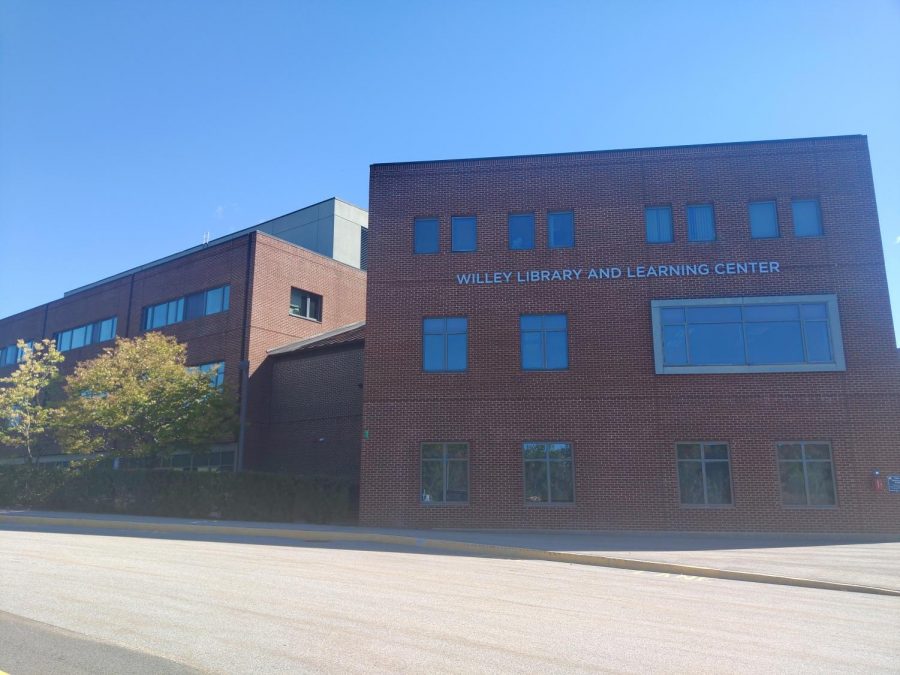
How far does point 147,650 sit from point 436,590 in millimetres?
5002

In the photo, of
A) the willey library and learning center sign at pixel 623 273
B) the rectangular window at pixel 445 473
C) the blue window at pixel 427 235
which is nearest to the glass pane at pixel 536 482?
the rectangular window at pixel 445 473

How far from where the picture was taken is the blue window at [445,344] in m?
23.2

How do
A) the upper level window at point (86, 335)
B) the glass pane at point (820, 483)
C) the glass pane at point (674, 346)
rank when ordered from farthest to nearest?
1. the upper level window at point (86, 335)
2. the glass pane at point (674, 346)
3. the glass pane at point (820, 483)

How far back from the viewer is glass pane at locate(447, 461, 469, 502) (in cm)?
2239

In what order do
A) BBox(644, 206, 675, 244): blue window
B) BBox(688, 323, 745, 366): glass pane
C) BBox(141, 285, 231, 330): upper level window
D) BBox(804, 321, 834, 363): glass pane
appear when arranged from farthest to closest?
BBox(141, 285, 231, 330): upper level window
BBox(644, 206, 675, 244): blue window
BBox(688, 323, 745, 366): glass pane
BBox(804, 321, 834, 363): glass pane

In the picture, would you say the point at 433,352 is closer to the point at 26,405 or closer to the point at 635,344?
the point at 635,344

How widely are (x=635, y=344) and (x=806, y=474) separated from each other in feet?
19.4

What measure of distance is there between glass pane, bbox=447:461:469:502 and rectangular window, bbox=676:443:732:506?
6141 mm

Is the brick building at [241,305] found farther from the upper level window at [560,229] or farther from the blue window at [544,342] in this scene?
the upper level window at [560,229]

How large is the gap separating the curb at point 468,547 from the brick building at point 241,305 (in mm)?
7416

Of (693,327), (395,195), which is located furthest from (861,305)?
(395,195)

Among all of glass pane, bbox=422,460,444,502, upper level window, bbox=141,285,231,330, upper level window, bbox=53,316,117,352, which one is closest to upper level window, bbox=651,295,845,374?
glass pane, bbox=422,460,444,502

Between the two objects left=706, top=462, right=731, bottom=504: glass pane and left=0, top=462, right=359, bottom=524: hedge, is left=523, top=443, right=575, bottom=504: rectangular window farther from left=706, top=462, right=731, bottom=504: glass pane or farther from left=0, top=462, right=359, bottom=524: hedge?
left=0, top=462, right=359, bottom=524: hedge

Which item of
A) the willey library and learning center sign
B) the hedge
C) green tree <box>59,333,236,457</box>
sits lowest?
the hedge
